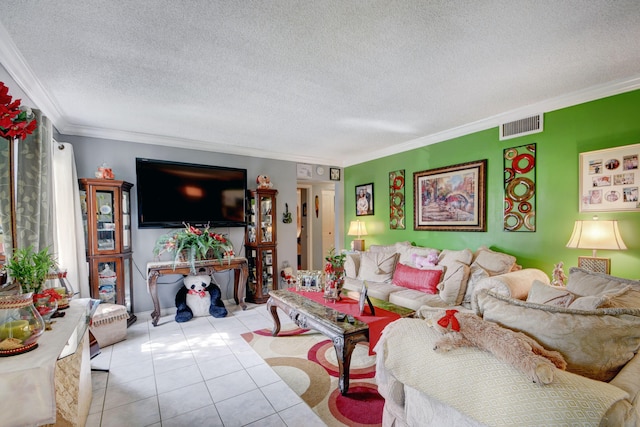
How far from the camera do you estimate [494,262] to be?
10.4 ft

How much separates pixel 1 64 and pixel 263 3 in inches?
74.4

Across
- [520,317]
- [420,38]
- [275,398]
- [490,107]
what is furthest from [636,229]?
[275,398]

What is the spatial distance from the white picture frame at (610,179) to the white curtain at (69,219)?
5.16 m

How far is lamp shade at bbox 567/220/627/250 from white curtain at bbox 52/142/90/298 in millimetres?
4890

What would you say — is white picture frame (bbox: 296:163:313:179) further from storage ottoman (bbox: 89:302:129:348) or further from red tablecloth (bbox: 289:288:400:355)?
storage ottoman (bbox: 89:302:129:348)

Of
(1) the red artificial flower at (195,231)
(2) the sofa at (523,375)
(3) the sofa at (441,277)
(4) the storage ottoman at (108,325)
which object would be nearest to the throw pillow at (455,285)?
(3) the sofa at (441,277)

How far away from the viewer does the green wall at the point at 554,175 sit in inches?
101

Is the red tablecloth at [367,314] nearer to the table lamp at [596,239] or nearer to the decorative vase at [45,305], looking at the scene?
the table lamp at [596,239]

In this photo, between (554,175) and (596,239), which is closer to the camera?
(596,239)

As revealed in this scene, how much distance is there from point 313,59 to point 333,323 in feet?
6.39

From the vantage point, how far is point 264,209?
4723 millimetres

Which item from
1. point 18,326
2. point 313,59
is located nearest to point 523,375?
point 18,326

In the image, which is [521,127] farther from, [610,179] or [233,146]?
[233,146]

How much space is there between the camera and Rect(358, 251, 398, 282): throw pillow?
4055 mm
